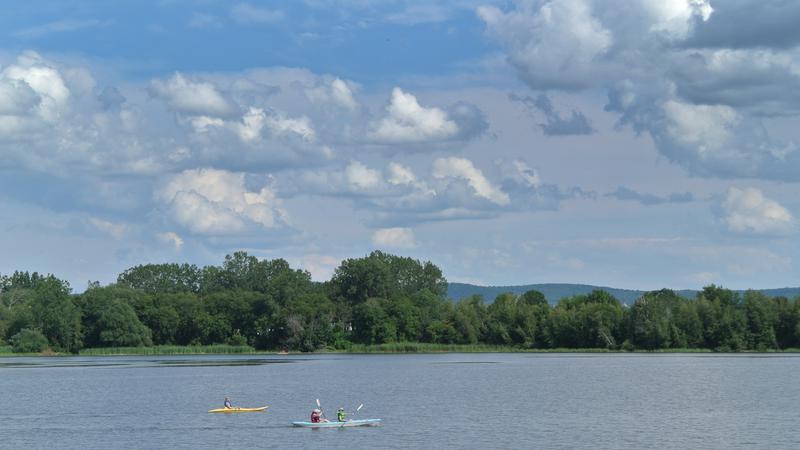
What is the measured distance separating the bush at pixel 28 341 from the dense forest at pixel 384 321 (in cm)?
17

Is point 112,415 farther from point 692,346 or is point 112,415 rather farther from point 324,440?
point 692,346

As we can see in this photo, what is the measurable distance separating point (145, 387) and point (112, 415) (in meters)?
28.8

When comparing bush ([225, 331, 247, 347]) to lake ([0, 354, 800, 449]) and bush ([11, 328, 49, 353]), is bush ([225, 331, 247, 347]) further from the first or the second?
lake ([0, 354, 800, 449])

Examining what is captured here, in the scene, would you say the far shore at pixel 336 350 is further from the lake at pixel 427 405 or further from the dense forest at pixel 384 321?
the lake at pixel 427 405

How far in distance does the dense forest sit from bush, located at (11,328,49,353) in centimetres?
17

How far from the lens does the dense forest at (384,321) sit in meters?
161

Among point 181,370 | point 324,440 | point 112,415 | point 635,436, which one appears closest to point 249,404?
point 112,415

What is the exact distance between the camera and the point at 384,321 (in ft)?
605

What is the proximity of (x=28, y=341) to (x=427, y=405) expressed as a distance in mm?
114569

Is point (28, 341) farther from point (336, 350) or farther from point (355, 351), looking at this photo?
point (355, 351)

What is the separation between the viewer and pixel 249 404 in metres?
82.1

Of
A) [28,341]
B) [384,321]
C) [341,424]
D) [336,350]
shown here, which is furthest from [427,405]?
[28,341]

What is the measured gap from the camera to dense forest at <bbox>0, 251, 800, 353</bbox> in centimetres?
16088

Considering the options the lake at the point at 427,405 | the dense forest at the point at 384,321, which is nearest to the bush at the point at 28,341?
the dense forest at the point at 384,321
